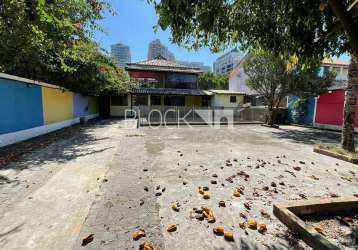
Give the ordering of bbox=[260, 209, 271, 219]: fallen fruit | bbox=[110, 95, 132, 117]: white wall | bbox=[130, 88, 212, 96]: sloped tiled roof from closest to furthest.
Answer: bbox=[260, 209, 271, 219]: fallen fruit
bbox=[130, 88, 212, 96]: sloped tiled roof
bbox=[110, 95, 132, 117]: white wall

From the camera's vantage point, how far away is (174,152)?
686 centimetres

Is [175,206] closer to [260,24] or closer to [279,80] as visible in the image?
[260,24]

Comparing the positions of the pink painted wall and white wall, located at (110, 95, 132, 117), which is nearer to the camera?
the pink painted wall

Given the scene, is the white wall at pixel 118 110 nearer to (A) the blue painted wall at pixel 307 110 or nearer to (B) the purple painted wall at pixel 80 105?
(B) the purple painted wall at pixel 80 105

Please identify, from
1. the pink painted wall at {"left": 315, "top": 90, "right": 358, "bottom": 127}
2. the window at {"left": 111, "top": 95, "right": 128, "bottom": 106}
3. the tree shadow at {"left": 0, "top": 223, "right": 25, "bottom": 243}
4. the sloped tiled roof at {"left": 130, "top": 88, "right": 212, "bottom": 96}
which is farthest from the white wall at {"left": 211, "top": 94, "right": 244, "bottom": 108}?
the tree shadow at {"left": 0, "top": 223, "right": 25, "bottom": 243}

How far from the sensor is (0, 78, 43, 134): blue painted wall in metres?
7.36

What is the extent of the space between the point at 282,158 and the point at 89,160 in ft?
17.5

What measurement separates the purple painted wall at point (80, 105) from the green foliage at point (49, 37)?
1.34 m

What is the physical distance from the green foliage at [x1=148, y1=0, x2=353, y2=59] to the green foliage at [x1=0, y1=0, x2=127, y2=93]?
325 cm

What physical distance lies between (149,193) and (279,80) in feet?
44.1

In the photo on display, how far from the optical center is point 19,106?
8.29 meters

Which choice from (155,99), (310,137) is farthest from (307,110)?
(155,99)

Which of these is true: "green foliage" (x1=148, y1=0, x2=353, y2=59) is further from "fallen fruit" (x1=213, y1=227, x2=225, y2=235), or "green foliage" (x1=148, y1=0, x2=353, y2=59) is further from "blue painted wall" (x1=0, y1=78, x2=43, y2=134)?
"blue painted wall" (x1=0, y1=78, x2=43, y2=134)

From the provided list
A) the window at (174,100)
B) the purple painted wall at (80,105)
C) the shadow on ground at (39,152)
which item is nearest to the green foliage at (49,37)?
the purple painted wall at (80,105)
